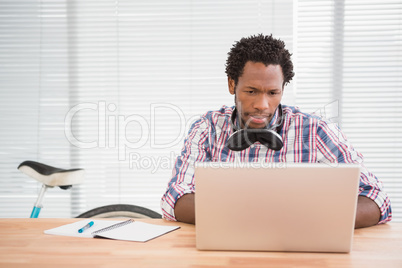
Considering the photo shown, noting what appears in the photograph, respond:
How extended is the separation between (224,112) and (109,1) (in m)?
1.55

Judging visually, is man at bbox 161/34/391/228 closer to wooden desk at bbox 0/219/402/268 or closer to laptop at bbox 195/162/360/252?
wooden desk at bbox 0/219/402/268

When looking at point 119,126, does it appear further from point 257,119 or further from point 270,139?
point 270,139

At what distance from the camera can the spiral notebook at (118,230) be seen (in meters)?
1.15

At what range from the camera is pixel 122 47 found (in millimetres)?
2885

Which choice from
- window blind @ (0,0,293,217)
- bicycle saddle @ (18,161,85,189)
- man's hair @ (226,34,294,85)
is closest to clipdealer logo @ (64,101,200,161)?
window blind @ (0,0,293,217)

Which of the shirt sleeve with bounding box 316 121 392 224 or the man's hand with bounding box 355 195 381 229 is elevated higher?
the shirt sleeve with bounding box 316 121 392 224

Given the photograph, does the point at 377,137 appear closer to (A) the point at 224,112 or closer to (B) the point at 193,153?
(A) the point at 224,112

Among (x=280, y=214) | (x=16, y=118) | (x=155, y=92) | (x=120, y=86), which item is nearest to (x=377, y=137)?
(x=155, y=92)

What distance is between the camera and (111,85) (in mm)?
2896

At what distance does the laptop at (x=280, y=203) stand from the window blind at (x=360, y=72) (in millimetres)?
1982

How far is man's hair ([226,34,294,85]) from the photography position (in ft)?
5.51

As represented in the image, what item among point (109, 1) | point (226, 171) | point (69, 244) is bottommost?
point (69, 244)

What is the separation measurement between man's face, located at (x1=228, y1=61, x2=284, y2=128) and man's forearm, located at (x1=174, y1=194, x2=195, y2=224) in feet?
1.65

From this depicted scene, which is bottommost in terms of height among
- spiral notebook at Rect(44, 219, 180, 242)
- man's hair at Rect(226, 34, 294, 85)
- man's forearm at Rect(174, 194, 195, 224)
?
spiral notebook at Rect(44, 219, 180, 242)
